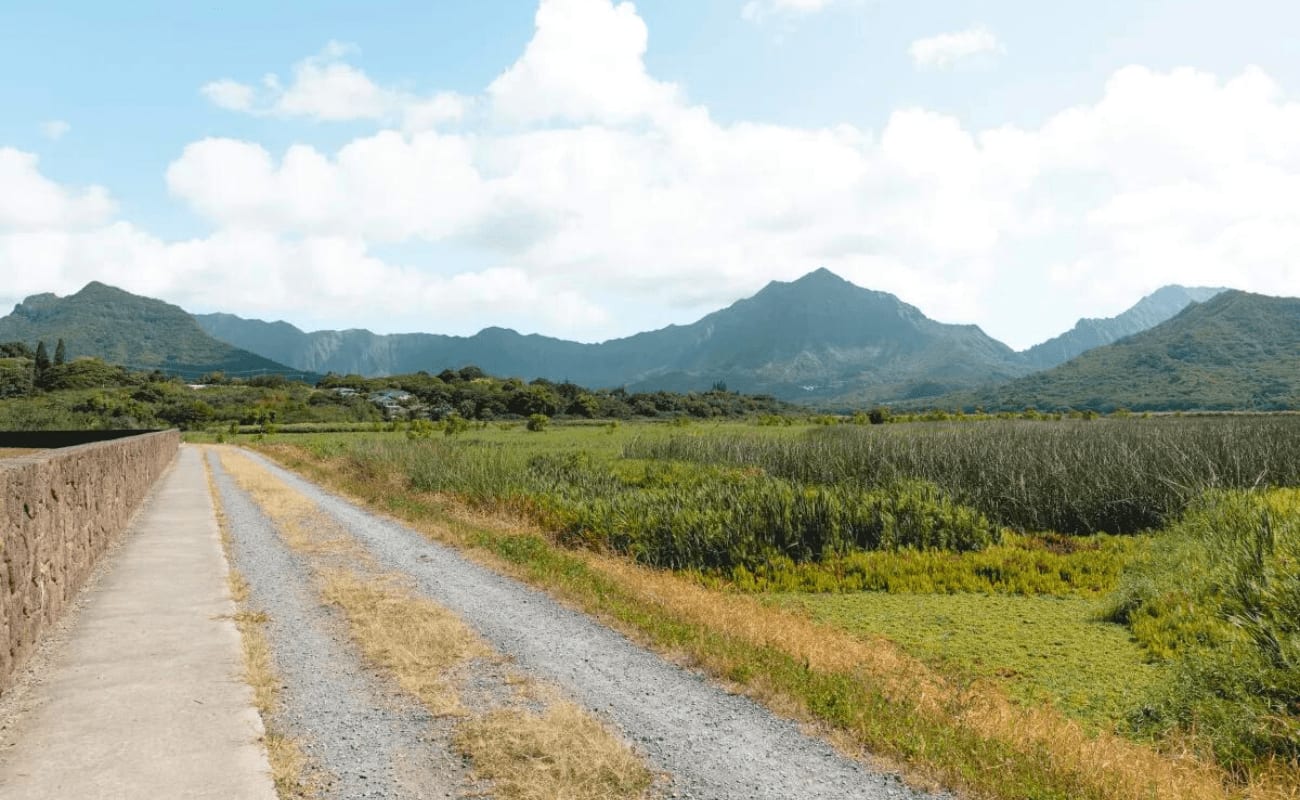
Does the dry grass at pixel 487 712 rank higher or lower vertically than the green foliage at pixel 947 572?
higher

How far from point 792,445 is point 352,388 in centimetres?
14862

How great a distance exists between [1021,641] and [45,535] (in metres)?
13.1

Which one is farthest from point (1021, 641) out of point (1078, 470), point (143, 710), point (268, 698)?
point (1078, 470)

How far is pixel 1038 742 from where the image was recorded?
5914 mm

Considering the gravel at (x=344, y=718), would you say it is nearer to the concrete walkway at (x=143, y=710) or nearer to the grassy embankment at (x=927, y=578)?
the concrete walkway at (x=143, y=710)

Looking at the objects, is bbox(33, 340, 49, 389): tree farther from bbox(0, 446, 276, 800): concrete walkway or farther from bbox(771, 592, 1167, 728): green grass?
bbox(771, 592, 1167, 728): green grass

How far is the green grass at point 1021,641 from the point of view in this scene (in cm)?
859

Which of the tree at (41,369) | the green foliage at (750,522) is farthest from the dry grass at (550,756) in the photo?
the tree at (41,369)

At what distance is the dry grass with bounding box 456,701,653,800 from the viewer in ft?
16.5

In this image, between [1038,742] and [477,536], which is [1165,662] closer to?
[1038,742]

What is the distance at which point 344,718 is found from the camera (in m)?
6.30

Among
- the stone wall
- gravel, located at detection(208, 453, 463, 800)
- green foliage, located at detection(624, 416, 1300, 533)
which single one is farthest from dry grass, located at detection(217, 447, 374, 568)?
green foliage, located at detection(624, 416, 1300, 533)

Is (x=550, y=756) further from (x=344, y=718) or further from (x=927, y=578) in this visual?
(x=927, y=578)

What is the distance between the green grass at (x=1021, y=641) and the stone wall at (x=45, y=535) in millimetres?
10389
